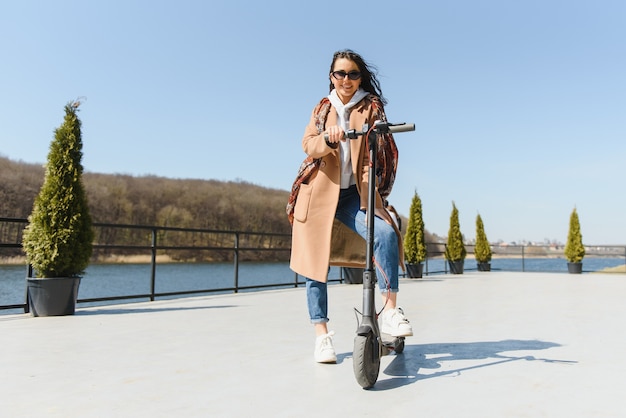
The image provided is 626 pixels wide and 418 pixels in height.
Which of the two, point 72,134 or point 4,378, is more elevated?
point 72,134

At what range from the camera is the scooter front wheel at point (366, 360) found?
165 cm

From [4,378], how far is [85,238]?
259cm

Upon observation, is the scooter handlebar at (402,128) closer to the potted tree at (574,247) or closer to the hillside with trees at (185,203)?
the potted tree at (574,247)

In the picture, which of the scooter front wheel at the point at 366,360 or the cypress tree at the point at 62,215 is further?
the cypress tree at the point at 62,215

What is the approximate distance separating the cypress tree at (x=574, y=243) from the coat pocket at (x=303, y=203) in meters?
14.3

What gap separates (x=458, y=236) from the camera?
13.5 metres

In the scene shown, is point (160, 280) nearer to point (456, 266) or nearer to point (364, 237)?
point (456, 266)

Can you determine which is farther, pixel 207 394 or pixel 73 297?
pixel 73 297

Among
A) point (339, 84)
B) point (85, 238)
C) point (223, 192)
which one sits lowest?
point (85, 238)

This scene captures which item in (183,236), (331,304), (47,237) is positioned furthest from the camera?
(183,236)

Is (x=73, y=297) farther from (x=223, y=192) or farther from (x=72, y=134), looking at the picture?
(x=223, y=192)

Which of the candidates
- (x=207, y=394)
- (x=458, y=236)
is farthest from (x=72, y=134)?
(x=458, y=236)

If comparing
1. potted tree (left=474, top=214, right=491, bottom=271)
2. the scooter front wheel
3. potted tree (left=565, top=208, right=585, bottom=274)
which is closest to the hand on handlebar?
the scooter front wheel

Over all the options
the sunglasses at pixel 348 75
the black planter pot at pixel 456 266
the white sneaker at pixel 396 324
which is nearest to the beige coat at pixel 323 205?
the sunglasses at pixel 348 75
